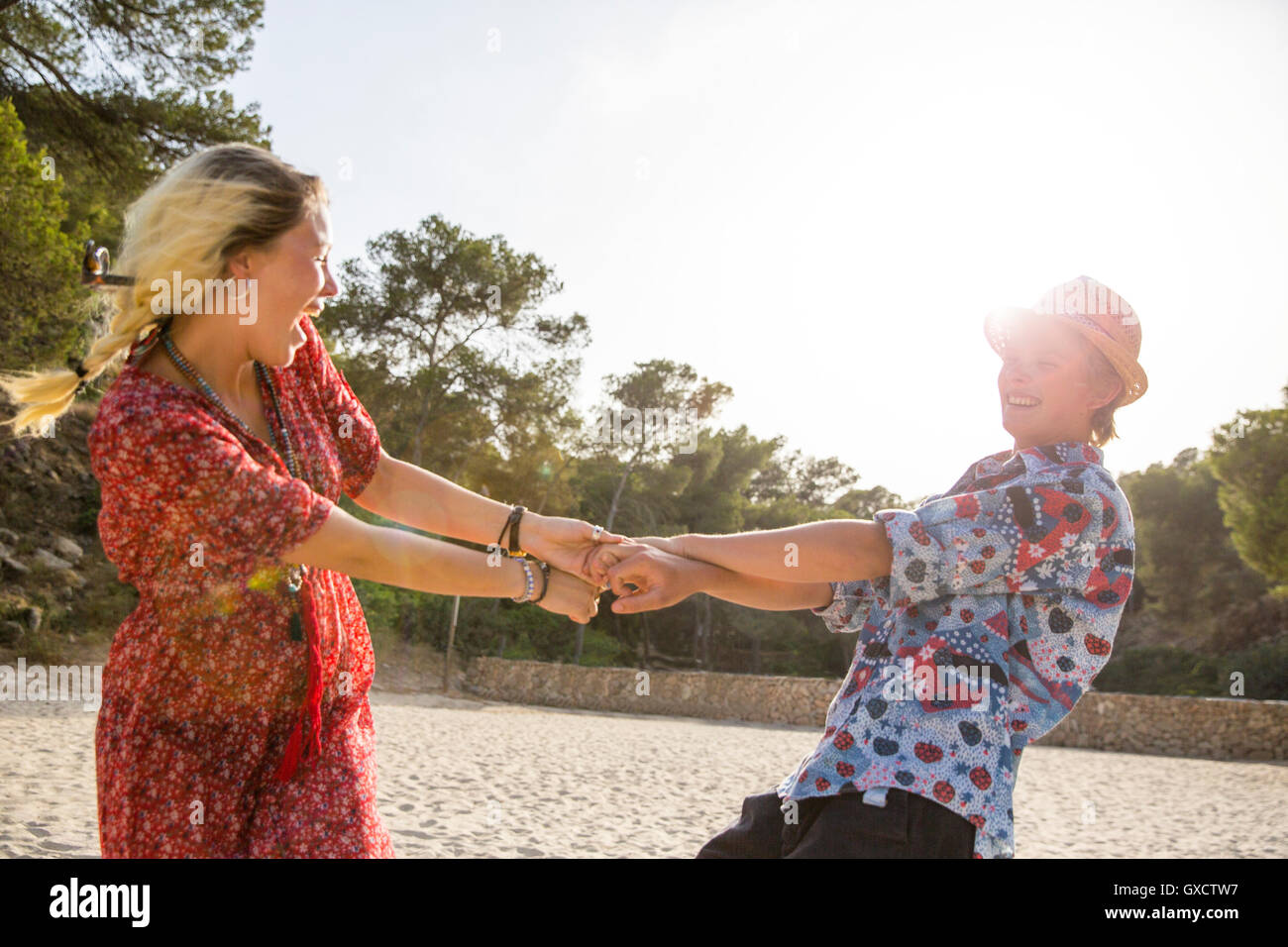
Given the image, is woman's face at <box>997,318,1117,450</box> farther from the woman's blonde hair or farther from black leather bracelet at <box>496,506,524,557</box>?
the woman's blonde hair

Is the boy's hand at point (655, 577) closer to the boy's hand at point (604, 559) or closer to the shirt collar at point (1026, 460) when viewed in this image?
the boy's hand at point (604, 559)

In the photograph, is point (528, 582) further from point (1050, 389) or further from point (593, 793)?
point (593, 793)

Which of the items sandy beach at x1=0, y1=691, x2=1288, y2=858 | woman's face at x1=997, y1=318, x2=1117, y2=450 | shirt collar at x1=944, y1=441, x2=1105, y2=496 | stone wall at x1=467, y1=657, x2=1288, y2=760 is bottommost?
stone wall at x1=467, y1=657, x2=1288, y2=760

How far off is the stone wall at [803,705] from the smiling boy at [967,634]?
62.3 feet

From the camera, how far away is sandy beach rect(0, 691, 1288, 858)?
22.4 ft

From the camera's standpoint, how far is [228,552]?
1.75 m

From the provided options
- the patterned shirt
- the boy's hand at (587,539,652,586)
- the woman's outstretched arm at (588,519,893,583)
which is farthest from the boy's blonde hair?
the boy's hand at (587,539,652,586)

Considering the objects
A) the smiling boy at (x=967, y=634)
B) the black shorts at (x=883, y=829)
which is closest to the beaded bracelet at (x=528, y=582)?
the smiling boy at (x=967, y=634)

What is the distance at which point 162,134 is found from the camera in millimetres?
14375

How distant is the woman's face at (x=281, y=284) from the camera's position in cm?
198

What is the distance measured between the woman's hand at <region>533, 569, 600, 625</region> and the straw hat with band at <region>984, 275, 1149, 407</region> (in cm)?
134

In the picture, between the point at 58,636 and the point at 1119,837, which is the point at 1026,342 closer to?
the point at 1119,837

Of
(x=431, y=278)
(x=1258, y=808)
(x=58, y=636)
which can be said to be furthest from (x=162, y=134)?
(x=1258, y=808)

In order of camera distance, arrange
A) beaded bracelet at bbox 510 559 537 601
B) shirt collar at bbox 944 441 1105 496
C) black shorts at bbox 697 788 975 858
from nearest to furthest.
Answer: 1. black shorts at bbox 697 788 975 858
2. shirt collar at bbox 944 441 1105 496
3. beaded bracelet at bbox 510 559 537 601
